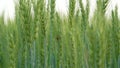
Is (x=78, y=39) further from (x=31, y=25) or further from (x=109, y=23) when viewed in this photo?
(x=109, y=23)

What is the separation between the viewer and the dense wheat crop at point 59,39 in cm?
177

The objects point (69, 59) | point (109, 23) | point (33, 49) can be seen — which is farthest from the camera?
point (109, 23)

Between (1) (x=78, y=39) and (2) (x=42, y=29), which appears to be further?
(2) (x=42, y=29)

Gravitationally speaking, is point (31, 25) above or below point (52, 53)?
above

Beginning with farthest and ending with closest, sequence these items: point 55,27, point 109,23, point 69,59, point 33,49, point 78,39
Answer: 1. point 109,23
2. point 55,27
3. point 33,49
4. point 69,59
5. point 78,39

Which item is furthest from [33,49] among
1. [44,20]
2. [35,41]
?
[44,20]

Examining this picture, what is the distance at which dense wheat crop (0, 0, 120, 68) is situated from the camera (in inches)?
69.7

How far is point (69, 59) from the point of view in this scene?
1908 millimetres

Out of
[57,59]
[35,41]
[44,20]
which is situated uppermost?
[44,20]

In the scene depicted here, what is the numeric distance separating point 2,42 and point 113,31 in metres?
0.88

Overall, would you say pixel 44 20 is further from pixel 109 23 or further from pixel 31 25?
pixel 109 23

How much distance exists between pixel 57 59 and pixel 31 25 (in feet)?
0.91

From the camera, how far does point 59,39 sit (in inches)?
89.9

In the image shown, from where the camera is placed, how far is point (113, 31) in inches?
90.4
